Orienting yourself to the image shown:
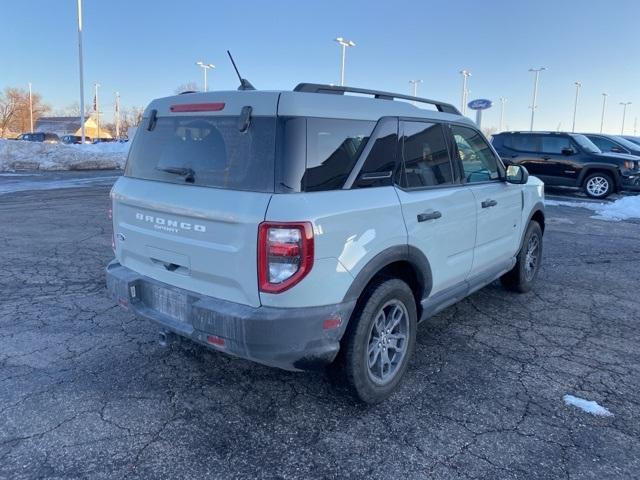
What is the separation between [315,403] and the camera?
10.8 feet

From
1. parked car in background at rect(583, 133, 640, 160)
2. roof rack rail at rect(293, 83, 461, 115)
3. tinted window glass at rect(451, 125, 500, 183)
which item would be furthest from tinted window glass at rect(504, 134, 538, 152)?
roof rack rail at rect(293, 83, 461, 115)

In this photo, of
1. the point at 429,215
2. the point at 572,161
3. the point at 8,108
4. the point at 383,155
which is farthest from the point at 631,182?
the point at 8,108

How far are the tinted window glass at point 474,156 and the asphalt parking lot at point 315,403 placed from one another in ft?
4.49

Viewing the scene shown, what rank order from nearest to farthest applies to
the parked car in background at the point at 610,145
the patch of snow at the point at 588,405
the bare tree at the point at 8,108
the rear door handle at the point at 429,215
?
the patch of snow at the point at 588,405 → the rear door handle at the point at 429,215 → the parked car in background at the point at 610,145 → the bare tree at the point at 8,108

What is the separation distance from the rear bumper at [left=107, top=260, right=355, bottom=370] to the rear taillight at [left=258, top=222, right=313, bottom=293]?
157 millimetres

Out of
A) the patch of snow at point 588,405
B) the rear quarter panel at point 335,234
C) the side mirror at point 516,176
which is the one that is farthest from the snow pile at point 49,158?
the patch of snow at point 588,405

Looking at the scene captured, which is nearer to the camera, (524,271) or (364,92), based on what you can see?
(364,92)

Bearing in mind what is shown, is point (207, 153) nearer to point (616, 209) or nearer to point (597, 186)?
point (616, 209)

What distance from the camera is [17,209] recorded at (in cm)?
1093

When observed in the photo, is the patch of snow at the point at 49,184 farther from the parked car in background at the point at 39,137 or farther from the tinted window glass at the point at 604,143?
the parked car in background at the point at 39,137

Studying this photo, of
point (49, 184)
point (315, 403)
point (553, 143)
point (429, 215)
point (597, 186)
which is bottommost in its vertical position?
point (315, 403)

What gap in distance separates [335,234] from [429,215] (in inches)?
38.6

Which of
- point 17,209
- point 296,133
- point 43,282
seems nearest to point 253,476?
point 296,133

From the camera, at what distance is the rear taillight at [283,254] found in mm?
2610
